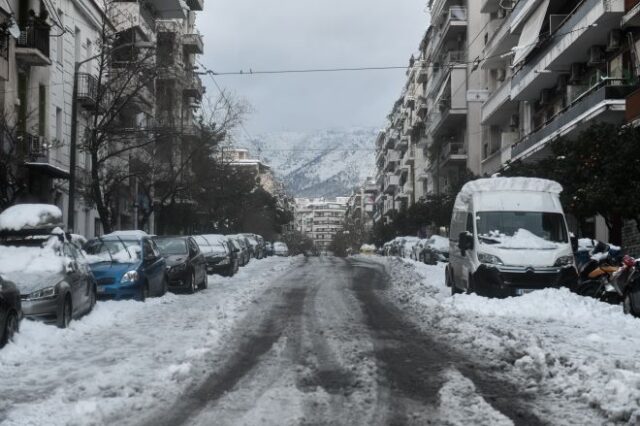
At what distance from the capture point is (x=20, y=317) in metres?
10.7

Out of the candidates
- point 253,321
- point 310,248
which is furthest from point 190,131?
point 310,248

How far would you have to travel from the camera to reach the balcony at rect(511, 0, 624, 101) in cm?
2678

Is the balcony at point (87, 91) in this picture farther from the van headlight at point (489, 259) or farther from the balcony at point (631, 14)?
the van headlight at point (489, 259)

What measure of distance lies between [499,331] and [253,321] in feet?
13.9

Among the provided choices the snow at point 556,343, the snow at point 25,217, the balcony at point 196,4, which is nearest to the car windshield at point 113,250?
the snow at point 25,217

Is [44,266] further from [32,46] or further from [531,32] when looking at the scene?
[531,32]

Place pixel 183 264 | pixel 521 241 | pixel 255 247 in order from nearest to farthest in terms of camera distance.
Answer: pixel 521 241, pixel 183 264, pixel 255 247

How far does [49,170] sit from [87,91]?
17.9 ft

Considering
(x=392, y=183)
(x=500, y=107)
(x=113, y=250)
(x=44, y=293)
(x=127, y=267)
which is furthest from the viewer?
(x=392, y=183)

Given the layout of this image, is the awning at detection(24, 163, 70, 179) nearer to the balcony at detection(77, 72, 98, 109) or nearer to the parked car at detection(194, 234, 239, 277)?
the balcony at detection(77, 72, 98, 109)

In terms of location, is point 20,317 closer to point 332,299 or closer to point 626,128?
point 332,299

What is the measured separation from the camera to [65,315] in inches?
487

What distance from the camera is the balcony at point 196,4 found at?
56938 millimetres

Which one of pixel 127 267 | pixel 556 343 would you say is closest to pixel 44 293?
pixel 127 267
